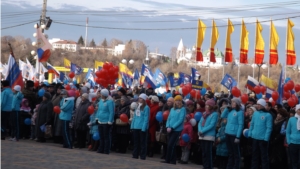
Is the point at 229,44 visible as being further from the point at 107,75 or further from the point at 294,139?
the point at 294,139

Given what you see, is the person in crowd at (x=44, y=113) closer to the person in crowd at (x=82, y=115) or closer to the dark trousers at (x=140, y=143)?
the person in crowd at (x=82, y=115)

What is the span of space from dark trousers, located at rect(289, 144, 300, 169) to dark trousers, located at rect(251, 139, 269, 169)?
0.74 metres

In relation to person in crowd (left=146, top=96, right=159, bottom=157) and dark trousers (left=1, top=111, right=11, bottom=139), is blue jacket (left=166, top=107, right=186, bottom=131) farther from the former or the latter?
dark trousers (left=1, top=111, right=11, bottom=139)

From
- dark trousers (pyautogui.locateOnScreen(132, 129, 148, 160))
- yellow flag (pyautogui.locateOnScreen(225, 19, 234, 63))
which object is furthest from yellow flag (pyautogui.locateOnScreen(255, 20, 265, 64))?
dark trousers (pyautogui.locateOnScreen(132, 129, 148, 160))

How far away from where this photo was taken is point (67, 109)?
1844 cm

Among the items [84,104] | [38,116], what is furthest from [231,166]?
[38,116]

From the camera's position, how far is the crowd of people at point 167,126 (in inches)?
597

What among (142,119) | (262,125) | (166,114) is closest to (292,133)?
(262,125)

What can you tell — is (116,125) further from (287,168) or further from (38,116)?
(287,168)

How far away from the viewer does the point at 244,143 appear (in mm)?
16734

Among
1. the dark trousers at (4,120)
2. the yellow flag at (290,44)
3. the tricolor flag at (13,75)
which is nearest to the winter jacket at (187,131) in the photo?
the dark trousers at (4,120)

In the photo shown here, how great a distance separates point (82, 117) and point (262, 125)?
6.07 metres

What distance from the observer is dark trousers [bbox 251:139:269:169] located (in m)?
14.9

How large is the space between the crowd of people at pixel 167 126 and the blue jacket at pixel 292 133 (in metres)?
0.02
